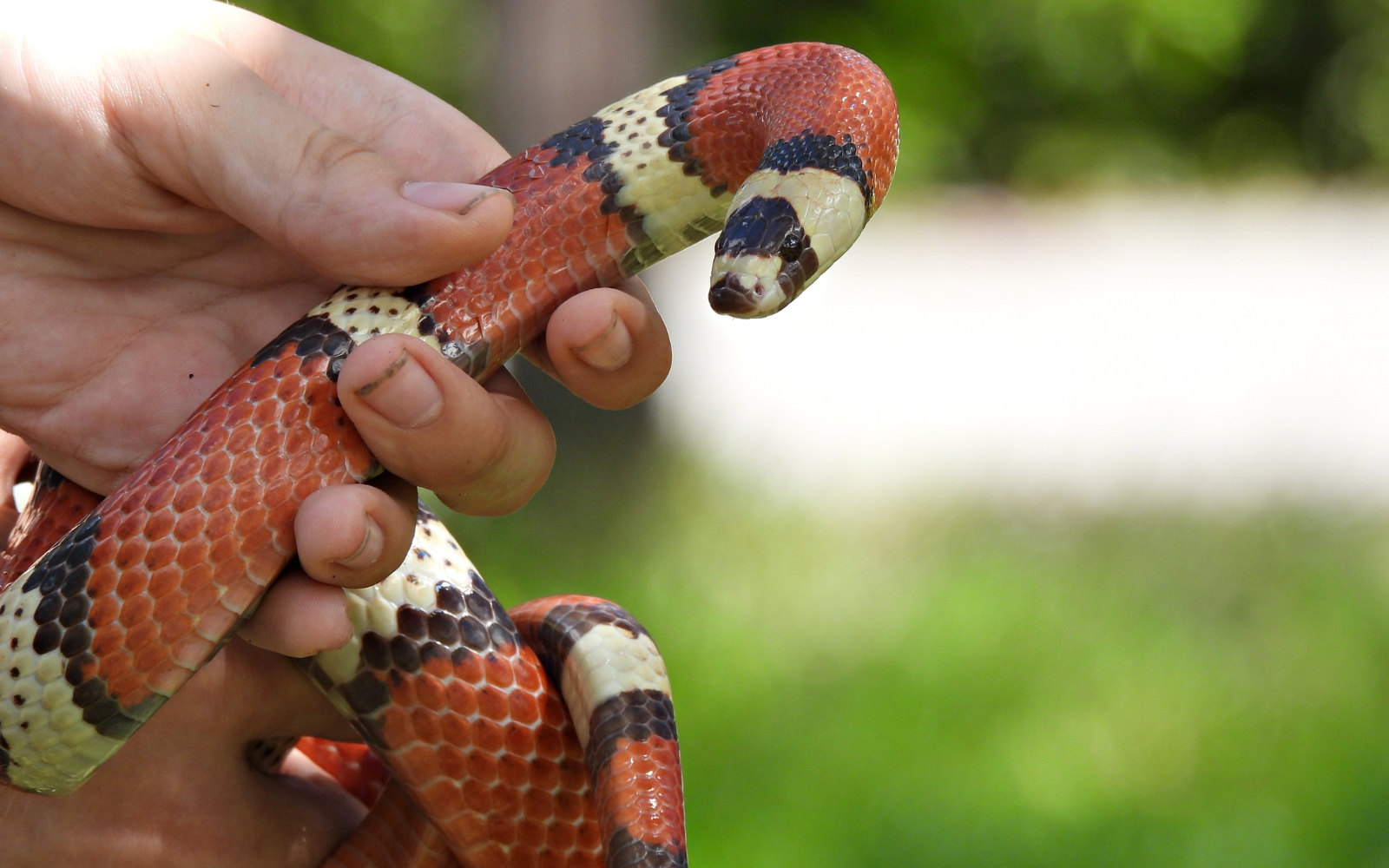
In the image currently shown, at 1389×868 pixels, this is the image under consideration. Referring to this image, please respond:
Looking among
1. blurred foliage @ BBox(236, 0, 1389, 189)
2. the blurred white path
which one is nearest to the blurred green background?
the blurred white path

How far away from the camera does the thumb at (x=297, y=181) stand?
2.07m

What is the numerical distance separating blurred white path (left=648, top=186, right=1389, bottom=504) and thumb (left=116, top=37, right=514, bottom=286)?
4.21m

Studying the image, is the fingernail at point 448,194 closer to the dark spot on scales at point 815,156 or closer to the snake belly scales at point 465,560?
the snake belly scales at point 465,560

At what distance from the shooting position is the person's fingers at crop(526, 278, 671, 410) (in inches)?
87.0

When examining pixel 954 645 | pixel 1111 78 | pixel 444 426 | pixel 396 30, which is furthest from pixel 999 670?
pixel 396 30

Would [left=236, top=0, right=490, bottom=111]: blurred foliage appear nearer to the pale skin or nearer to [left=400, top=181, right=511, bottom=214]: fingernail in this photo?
the pale skin

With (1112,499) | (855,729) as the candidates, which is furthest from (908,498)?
(855,729)

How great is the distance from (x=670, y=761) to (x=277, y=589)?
70 cm

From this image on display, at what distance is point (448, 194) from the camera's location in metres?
2.08

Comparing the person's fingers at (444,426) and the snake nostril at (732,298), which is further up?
the snake nostril at (732,298)

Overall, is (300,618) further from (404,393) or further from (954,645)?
(954,645)

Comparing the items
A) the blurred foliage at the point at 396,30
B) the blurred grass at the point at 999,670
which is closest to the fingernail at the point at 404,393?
the blurred grass at the point at 999,670

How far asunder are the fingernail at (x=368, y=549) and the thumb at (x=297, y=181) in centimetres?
44

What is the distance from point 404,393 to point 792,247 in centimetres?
69
